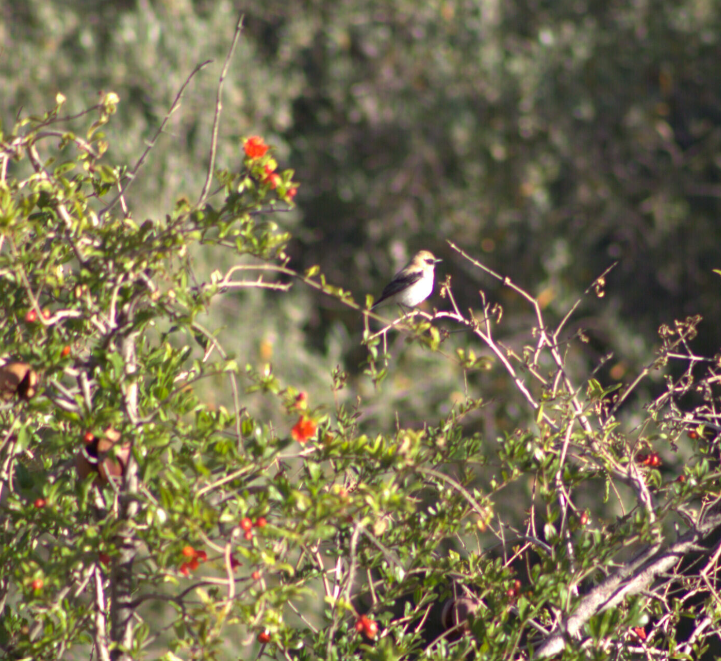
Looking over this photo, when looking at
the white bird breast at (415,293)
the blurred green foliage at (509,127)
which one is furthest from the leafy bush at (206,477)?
the blurred green foliage at (509,127)

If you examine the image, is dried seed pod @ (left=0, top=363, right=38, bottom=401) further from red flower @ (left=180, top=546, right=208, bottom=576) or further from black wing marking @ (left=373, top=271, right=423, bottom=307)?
black wing marking @ (left=373, top=271, right=423, bottom=307)

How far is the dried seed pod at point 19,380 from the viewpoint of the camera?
1.87 meters

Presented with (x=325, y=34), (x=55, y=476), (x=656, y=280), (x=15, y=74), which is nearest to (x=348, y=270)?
(x=325, y=34)

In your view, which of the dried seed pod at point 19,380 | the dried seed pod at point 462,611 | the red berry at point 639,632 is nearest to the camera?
the dried seed pod at point 19,380

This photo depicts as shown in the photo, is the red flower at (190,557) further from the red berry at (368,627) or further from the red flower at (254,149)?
the red flower at (254,149)

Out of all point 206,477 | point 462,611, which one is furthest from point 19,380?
point 462,611

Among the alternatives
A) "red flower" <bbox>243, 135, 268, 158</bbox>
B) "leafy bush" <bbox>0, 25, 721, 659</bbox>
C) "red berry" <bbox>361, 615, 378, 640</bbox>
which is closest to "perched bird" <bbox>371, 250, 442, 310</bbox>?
"leafy bush" <bbox>0, 25, 721, 659</bbox>

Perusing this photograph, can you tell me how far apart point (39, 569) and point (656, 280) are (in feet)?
22.4

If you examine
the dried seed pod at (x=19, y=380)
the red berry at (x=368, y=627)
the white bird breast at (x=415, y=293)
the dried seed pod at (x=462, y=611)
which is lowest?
the white bird breast at (x=415, y=293)

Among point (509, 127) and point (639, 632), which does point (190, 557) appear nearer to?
point (639, 632)

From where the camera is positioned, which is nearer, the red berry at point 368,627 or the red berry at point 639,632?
the red berry at point 368,627

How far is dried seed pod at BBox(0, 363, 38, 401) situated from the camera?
6.14ft

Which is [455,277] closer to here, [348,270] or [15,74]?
[348,270]

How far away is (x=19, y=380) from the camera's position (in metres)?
1.88
